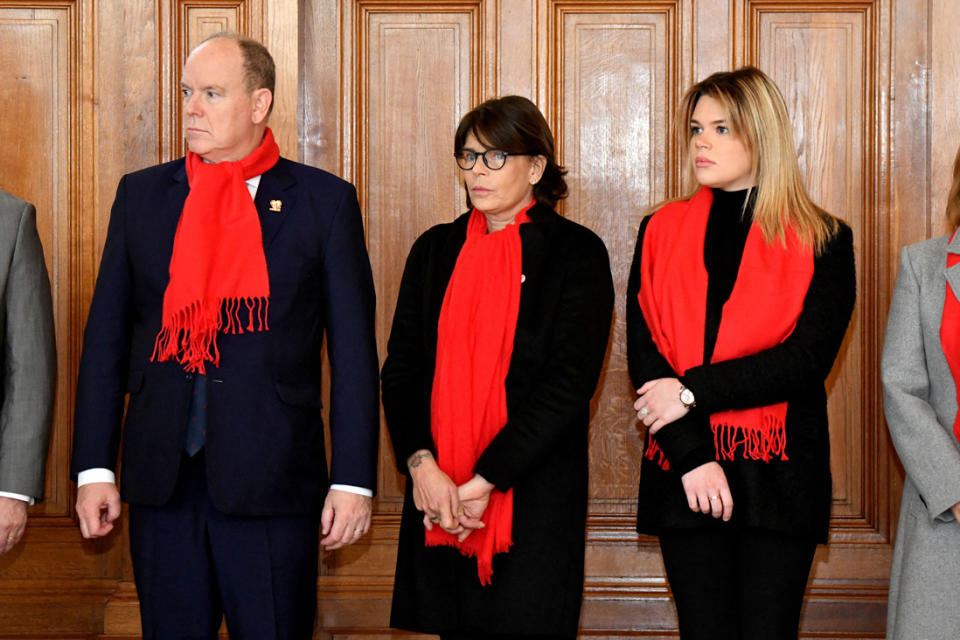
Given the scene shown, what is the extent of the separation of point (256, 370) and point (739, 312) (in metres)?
1.04

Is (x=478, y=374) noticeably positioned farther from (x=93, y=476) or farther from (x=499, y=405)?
(x=93, y=476)

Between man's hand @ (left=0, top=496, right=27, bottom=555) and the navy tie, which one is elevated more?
the navy tie

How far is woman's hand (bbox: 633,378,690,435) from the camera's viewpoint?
2.22 meters

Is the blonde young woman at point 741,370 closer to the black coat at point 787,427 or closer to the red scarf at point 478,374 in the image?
the black coat at point 787,427

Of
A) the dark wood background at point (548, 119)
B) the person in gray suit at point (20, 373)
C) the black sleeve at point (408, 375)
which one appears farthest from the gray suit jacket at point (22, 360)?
the dark wood background at point (548, 119)

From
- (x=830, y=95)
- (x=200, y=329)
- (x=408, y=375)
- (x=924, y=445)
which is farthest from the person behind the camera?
(x=830, y=95)

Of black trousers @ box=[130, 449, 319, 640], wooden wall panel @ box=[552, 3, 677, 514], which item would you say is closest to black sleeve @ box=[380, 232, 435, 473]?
black trousers @ box=[130, 449, 319, 640]

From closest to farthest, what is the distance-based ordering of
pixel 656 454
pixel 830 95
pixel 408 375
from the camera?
pixel 656 454, pixel 408 375, pixel 830 95

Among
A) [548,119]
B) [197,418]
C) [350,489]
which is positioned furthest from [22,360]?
[548,119]

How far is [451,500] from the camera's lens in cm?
225

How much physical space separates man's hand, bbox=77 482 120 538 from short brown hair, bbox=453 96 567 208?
1.11 meters

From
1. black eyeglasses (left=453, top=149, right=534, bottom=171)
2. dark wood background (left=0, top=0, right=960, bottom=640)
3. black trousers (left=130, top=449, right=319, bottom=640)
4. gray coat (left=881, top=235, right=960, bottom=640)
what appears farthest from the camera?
dark wood background (left=0, top=0, right=960, bottom=640)

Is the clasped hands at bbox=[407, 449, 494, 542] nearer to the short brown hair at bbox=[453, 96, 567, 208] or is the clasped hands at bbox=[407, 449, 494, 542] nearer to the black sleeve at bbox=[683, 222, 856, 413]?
the black sleeve at bbox=[683, 222, 856, 413]

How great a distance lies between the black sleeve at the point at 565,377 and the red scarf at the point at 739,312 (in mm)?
135
